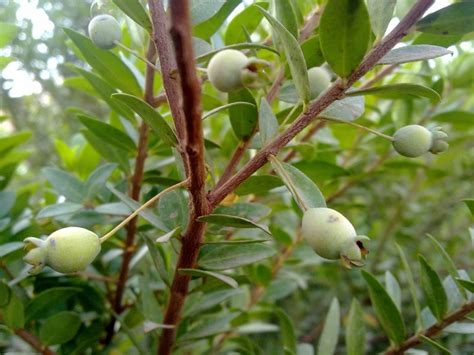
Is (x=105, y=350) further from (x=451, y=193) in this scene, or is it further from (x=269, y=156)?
(x=451, y=193)

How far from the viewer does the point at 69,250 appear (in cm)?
39

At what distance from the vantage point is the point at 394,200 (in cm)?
137

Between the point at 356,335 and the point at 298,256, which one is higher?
the point at 298,256

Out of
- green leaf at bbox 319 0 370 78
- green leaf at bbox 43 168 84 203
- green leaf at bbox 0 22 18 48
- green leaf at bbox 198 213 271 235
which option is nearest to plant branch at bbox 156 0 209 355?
green leaf at bbox 198 213 271 235

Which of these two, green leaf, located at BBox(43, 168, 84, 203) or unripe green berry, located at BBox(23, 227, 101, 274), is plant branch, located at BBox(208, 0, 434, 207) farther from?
green leaf, located at BBox(43, 168, 84, 203)

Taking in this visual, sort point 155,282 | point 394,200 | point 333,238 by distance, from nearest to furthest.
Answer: point 333,238 → point 155,282 → point 394,200

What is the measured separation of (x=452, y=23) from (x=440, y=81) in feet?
1.20

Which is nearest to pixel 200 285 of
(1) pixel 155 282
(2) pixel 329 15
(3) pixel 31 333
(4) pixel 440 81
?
(1) pixel 155 282

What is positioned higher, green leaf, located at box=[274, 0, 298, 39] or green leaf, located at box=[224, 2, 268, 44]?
green leaf, located at box=[224, 2, 268, 44]

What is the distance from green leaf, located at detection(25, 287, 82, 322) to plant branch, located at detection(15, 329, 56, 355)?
3 centimetres

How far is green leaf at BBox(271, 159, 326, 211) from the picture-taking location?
16.9 inches

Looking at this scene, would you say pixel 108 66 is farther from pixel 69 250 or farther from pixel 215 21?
pixel 69 250

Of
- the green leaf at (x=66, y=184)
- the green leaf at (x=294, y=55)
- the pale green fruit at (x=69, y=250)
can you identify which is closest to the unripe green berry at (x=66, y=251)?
the pale green fruit at (x=69, y=250)

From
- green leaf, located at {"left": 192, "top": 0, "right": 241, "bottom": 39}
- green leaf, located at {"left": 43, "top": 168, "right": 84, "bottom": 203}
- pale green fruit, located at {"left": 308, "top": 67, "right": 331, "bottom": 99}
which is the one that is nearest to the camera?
pale green fruit, located at {"left": 308, "top": 67, "right": 331, "bottom": 99}
